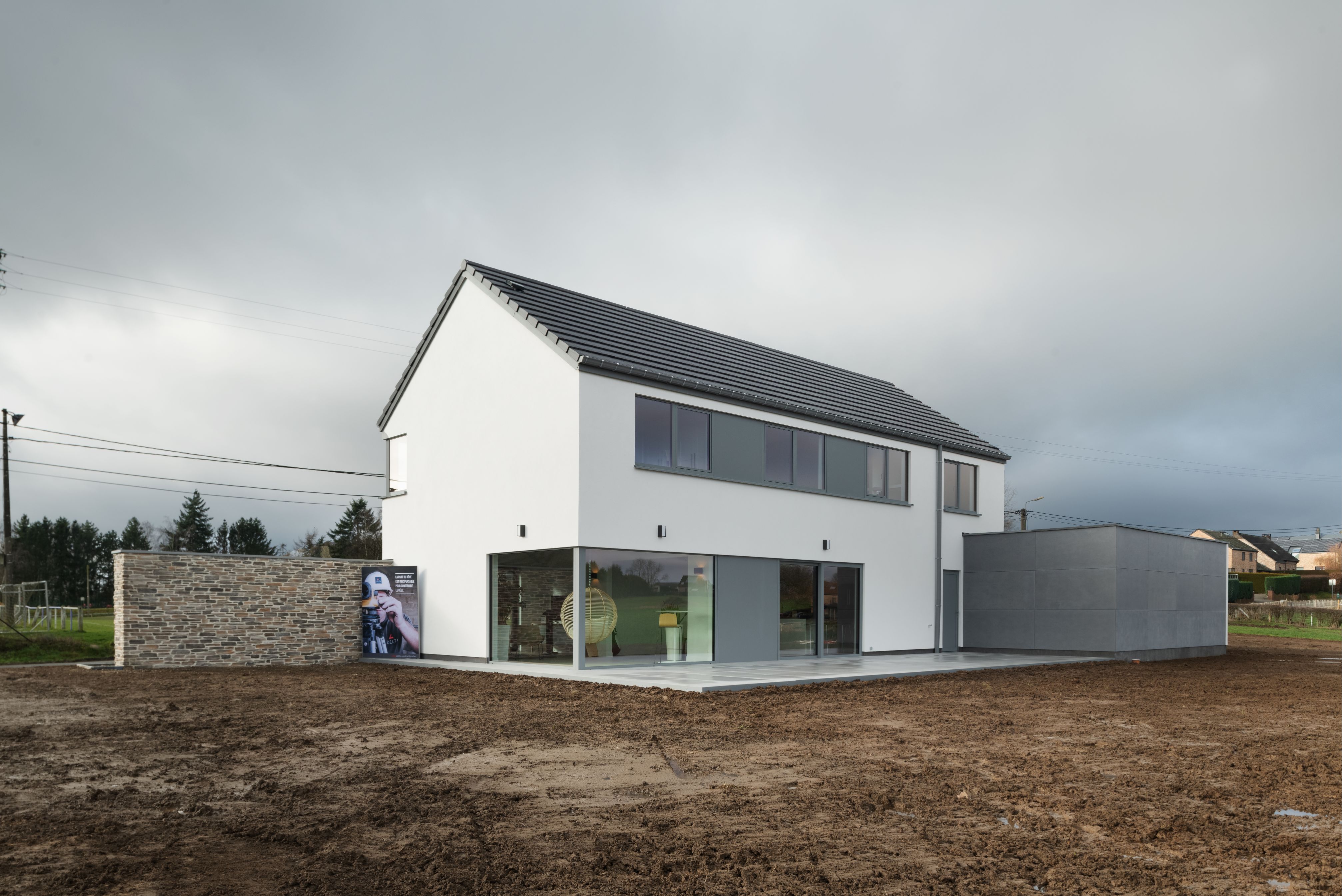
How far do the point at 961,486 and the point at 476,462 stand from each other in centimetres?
1238

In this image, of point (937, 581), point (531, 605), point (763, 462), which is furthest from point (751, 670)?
point (937, 581)

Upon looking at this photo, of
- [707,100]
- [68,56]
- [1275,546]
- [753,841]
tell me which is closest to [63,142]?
[68,56]

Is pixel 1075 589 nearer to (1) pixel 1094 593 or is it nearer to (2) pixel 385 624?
(1) pixel 1094 593

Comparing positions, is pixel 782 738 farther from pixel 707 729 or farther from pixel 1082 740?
pixel 1082 740

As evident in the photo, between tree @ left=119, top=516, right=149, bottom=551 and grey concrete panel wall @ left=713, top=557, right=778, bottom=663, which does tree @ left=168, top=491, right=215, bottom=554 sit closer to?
tree @ left=119, top=516, right=149, bottom=551

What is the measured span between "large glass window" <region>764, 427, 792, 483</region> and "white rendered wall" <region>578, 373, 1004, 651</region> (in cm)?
24

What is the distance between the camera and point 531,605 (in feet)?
51.8

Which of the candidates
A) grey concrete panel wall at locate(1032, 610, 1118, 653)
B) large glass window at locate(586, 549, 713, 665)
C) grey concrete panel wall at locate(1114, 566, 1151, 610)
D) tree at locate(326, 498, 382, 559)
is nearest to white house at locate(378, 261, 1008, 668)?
large glass window at locate(586, 549, 713, 665)

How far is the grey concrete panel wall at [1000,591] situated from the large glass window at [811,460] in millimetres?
5963

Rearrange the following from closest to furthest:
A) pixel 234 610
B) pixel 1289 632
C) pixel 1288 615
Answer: pixel 234 610 → pixel 1289 632 → pixel 1288 615

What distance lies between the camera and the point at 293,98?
1354 centimetres

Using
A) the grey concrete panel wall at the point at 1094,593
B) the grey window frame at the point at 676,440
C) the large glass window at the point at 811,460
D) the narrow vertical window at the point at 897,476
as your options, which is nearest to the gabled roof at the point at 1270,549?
the grey concrete panel wall at the point at 1094,593

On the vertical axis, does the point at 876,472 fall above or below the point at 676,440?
below

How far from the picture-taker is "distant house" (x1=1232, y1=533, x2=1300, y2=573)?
96.1 meters
